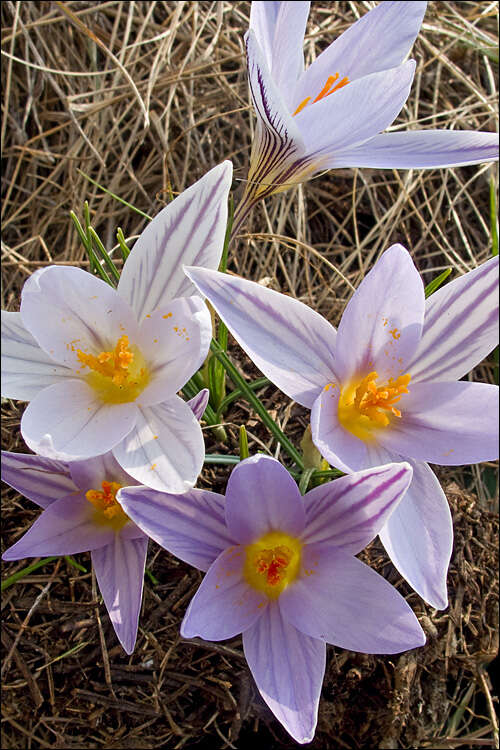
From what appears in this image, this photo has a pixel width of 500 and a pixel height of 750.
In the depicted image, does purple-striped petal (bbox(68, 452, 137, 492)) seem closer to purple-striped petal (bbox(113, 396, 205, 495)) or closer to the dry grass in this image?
purple-striped petal (bbox(113, 396, 205, 495))

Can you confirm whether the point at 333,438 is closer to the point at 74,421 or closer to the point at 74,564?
the point at 74,421

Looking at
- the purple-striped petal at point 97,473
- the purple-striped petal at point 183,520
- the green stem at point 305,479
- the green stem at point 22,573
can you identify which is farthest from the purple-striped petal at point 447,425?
the green stem at point 22,573

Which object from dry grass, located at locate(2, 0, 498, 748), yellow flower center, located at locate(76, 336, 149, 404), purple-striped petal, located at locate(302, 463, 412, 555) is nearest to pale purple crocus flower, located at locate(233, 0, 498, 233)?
yellow flower center, located at locate(76, 336, 149, 404)

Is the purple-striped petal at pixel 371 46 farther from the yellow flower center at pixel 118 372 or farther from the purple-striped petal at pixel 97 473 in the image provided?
the purple-striped petal at pixel 97 473

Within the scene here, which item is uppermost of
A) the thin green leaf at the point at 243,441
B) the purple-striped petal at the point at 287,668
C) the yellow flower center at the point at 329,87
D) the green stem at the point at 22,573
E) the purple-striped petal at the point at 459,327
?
the yellow flower center at the point at 329,87

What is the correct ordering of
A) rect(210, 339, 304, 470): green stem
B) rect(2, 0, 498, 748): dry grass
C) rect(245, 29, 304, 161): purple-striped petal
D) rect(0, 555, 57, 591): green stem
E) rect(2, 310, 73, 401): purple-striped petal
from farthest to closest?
rect(2, 0, 498, 748): dry grass → rect(0, 555, 57, 591): green stem → rect(210, 339, 304, 470): green stem → rect(2, 310, 73, 401): purple-striped petal → rect(245, 29, 304, 161): purple-striped petal

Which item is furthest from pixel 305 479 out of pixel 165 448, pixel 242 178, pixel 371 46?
pixel 242 178

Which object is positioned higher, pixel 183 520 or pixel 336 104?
pixel 336 104
